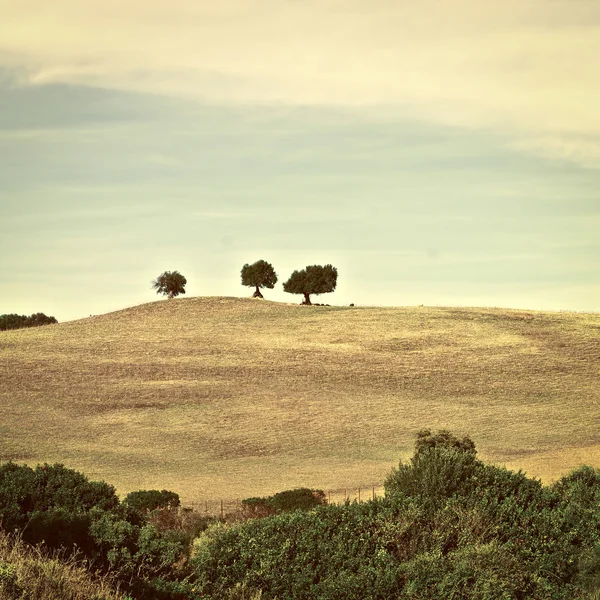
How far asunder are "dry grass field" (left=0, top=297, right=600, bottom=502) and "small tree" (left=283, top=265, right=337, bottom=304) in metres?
29.0

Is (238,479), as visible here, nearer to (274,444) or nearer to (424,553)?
(274,444)

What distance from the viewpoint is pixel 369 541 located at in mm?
17625

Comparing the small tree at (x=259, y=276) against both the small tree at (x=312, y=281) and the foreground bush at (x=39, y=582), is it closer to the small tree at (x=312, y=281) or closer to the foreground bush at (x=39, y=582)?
the small tree at (x=312, y=281)

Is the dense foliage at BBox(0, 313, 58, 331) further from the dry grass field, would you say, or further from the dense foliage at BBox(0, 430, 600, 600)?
the dense foliage at BBox(0, 430, 600, 600)

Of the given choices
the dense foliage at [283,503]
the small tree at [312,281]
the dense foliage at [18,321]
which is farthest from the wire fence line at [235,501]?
the dense foliage at [18,321]

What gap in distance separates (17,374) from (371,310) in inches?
1935

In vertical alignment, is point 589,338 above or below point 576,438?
above

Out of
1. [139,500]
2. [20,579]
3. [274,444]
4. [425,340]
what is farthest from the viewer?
[425,340]

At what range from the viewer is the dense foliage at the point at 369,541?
54.7ft

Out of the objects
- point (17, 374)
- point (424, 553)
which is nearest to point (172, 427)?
point (17, 374)

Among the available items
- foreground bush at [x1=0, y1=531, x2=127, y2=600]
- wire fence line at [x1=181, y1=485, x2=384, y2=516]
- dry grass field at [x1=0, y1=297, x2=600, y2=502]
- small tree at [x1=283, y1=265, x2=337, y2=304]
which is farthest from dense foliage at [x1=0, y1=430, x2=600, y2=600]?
small tree at [x1=283, y1=265, x2=337, y2=304]

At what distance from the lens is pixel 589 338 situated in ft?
305

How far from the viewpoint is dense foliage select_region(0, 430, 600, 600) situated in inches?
656

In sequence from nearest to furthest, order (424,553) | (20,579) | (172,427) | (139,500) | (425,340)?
(20,579) < (424,553) < (139,500) < (172,427) < (425,340)
